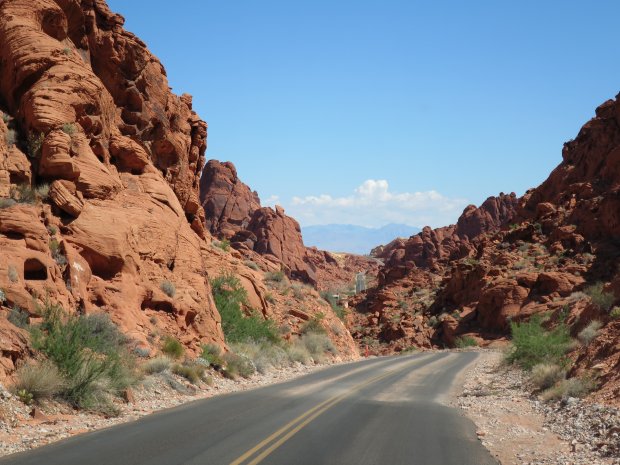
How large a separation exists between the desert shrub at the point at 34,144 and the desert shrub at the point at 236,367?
931 centimetres

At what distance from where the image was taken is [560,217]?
6341 centimetres

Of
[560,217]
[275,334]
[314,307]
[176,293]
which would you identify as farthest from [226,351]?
[560,217]

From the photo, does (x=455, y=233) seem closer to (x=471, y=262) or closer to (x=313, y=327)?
(x=471, y=262)

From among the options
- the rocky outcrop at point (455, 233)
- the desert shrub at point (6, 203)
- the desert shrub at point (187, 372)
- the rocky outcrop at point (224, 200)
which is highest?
the rocky outcrop at point (224, 200)

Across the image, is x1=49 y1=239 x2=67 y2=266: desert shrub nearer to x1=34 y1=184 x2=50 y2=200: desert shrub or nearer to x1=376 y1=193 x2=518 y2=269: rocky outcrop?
x1=34 y1=184 x2=50 y2=200: desert shrub

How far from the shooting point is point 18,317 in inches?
521

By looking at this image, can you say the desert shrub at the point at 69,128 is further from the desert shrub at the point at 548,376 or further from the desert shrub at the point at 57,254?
the desert shrub at the point at 548,376

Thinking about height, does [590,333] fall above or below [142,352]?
below

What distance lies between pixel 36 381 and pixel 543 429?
10029 mm

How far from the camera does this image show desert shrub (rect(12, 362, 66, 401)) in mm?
11180

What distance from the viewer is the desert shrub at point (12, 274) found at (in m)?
13.8

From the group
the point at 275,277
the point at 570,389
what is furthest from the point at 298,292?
the point at 570,389

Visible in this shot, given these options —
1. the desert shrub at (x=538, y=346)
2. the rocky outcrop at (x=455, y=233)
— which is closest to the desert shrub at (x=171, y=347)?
the desert shrub at (x=538, y=346)

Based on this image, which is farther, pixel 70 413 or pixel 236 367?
pixel 236 367
